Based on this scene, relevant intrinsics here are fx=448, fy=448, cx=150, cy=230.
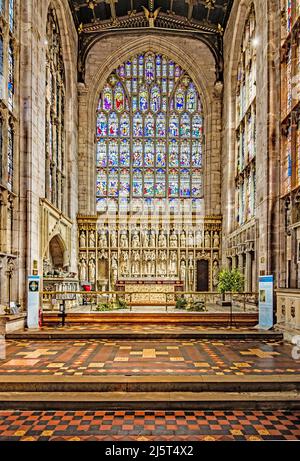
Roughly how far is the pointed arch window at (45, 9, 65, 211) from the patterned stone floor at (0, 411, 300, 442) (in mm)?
12864

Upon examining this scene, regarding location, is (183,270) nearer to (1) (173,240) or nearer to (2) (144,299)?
(1) (173,240)

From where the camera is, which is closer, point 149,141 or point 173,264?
point 173,264

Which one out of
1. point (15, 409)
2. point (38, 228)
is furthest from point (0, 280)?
point (15, 409)

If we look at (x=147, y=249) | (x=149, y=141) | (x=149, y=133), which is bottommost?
(x=147, y=249)

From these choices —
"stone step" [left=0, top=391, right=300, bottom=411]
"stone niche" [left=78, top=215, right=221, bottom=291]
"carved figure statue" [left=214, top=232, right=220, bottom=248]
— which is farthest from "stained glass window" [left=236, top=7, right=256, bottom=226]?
"stone step" [left=0, top=391, right=300, bottom=411]

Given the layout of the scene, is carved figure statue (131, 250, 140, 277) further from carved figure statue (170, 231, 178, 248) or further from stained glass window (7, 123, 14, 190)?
stained glass window (7, 123, 14, 190)

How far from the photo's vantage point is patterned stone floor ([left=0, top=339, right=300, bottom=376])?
7629 mm

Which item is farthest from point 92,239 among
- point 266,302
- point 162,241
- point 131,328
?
point 266,302

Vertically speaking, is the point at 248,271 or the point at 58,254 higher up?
the point at 58,254

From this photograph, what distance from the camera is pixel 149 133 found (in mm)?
24609

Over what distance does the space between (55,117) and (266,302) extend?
40.4 ft

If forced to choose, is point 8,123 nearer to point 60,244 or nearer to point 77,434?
point 60,244

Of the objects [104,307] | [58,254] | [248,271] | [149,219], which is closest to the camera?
[104,307]

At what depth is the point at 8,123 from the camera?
12.9m
